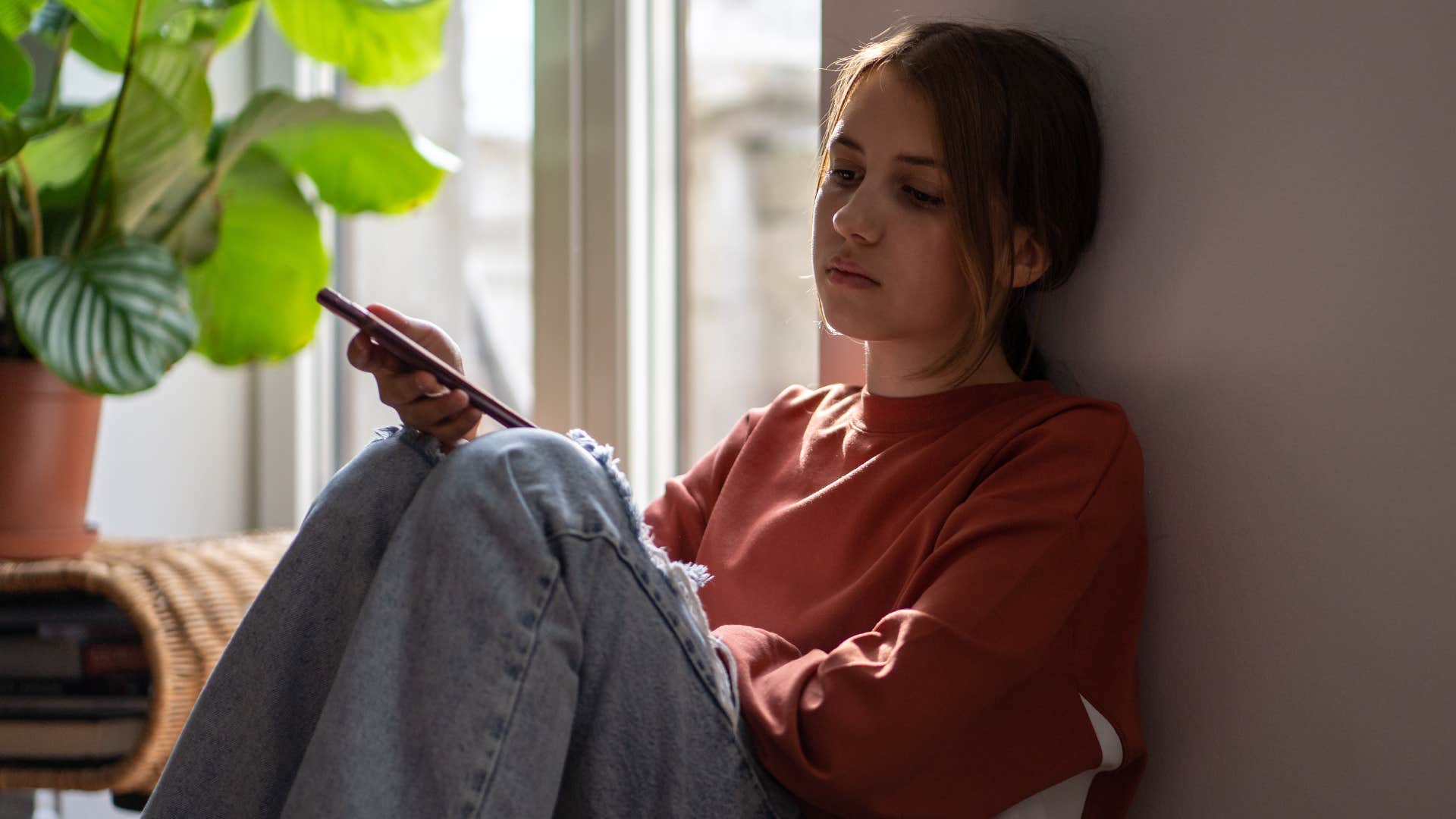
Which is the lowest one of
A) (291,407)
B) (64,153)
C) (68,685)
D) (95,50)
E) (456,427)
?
(68,685)

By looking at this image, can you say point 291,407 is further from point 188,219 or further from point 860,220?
point 860,220

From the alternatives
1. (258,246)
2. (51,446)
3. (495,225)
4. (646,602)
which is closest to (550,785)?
(646,602)

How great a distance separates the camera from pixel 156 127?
1.36 metres

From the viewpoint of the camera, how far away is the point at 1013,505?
0.81 metres

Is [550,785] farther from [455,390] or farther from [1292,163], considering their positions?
[1292,163]

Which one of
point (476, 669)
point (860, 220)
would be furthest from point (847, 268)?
point (476, 669)

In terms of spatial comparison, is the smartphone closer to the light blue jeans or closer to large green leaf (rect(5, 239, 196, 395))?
the light blue jeans

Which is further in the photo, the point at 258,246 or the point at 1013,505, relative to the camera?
the point at 258,246

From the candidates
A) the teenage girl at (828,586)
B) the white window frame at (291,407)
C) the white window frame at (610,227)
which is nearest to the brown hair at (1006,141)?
the teenage girl at (828,586)

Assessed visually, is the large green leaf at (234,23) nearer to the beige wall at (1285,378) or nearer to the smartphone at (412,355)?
the smartphone at (412,355)

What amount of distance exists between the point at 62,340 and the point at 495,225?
723 mm

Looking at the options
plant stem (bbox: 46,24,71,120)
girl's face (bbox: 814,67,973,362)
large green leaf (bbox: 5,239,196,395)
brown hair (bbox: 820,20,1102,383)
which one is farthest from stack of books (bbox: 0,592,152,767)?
brown hair (bbox: 820,20,1102,383)

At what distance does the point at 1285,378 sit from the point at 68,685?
3.74 ft

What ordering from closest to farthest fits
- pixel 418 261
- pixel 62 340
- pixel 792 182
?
pixel 62 340, pixel 792 182, pixel 418 261
